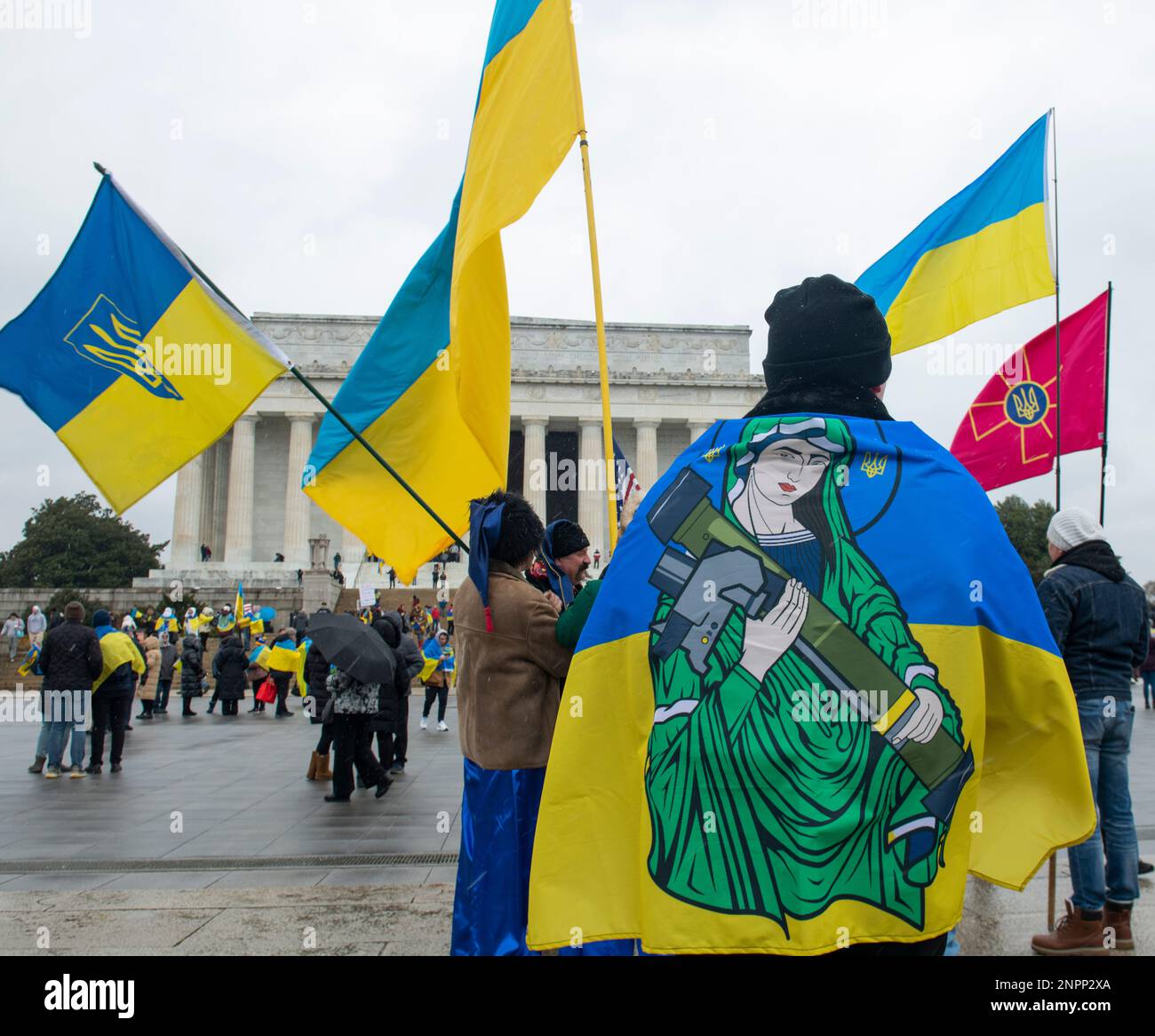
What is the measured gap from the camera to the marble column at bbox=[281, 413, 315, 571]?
50.0m

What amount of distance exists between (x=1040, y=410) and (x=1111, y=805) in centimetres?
364

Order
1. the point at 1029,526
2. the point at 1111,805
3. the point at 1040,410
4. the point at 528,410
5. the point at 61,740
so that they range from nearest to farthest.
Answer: the point at 1111,805 → the point at 1040,410 → the point at 61,740 → the point at 528,410 → the point at 1029,526

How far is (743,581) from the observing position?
1932mm

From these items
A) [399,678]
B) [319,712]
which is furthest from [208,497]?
[399,678]

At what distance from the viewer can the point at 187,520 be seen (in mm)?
50031

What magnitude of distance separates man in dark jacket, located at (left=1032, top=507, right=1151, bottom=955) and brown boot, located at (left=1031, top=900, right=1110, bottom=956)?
64 mm

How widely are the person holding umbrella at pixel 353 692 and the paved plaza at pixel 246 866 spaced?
243mm

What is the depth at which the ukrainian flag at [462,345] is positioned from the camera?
11.9ft

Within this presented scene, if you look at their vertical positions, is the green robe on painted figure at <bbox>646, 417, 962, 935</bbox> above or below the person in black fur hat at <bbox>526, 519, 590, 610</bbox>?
below

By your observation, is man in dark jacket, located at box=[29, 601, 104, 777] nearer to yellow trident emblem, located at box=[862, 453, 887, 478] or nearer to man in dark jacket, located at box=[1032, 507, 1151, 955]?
man in dark jacket, located at box=[1032, 507, 1151, 955]

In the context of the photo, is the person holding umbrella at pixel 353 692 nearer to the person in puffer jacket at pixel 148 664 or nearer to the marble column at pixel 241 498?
the person in puffer jacket at pixel 148 664

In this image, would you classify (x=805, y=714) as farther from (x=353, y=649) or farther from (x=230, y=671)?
(x=230, y=671)

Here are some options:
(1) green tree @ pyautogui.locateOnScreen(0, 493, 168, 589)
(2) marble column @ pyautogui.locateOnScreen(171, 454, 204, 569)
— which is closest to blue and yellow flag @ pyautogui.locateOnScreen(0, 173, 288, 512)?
(2) marble column @ pyautogui.locateOnScreen(171, 454, 204, 569)

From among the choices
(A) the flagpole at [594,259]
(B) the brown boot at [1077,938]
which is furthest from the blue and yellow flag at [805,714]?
(B) the brown boot at [1077,938]
